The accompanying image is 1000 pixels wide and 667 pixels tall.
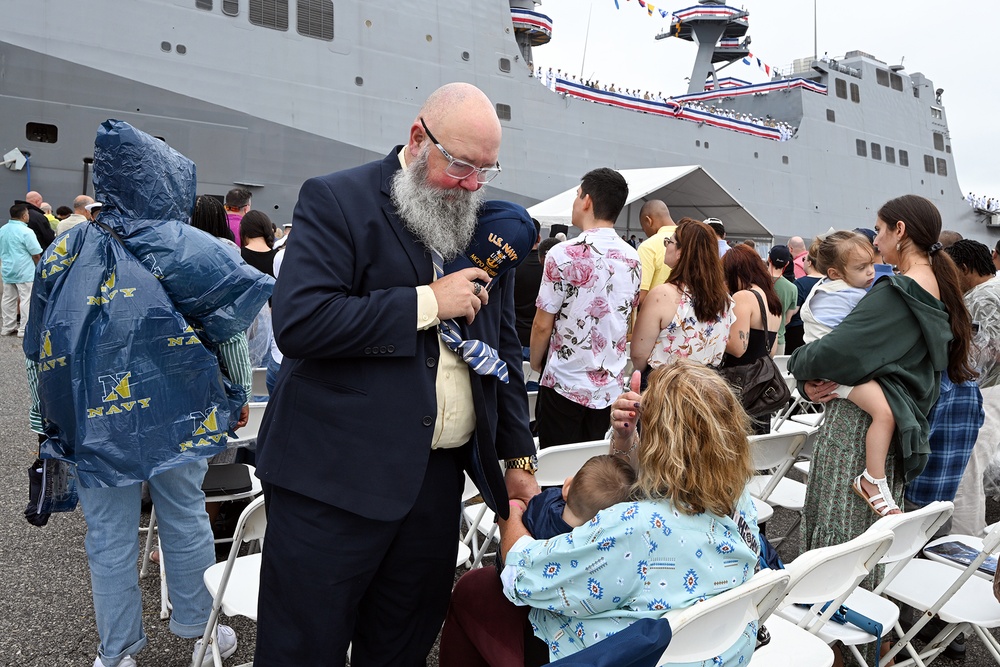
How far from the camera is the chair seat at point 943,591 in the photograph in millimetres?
2299

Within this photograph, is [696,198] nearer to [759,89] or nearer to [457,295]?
[759,89]

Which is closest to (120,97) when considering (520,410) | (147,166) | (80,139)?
(80,139)

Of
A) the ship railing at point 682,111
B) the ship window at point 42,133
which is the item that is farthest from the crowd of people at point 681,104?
the ship window at point 42,133

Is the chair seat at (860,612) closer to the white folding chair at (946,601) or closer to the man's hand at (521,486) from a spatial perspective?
the white folding chair at (946,601)

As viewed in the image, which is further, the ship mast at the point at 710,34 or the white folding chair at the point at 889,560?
the ship mast at the point at 710,34

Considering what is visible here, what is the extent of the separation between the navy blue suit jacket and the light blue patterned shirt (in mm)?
351

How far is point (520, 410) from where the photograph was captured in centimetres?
187

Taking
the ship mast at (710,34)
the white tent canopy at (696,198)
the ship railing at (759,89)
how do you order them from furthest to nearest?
the ship mast at (710,34), the ship railing at (759,89), the white tent canopy at (696,198)

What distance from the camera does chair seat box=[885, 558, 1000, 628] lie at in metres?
2.30

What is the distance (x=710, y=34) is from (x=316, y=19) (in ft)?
50.3

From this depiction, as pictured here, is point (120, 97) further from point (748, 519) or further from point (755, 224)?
point (748, 519)

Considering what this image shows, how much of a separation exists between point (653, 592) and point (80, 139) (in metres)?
12.1

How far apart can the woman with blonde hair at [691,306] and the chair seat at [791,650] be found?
1.55 meters

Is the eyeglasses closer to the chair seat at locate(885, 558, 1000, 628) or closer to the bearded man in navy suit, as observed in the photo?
the bearded man in navy suit
